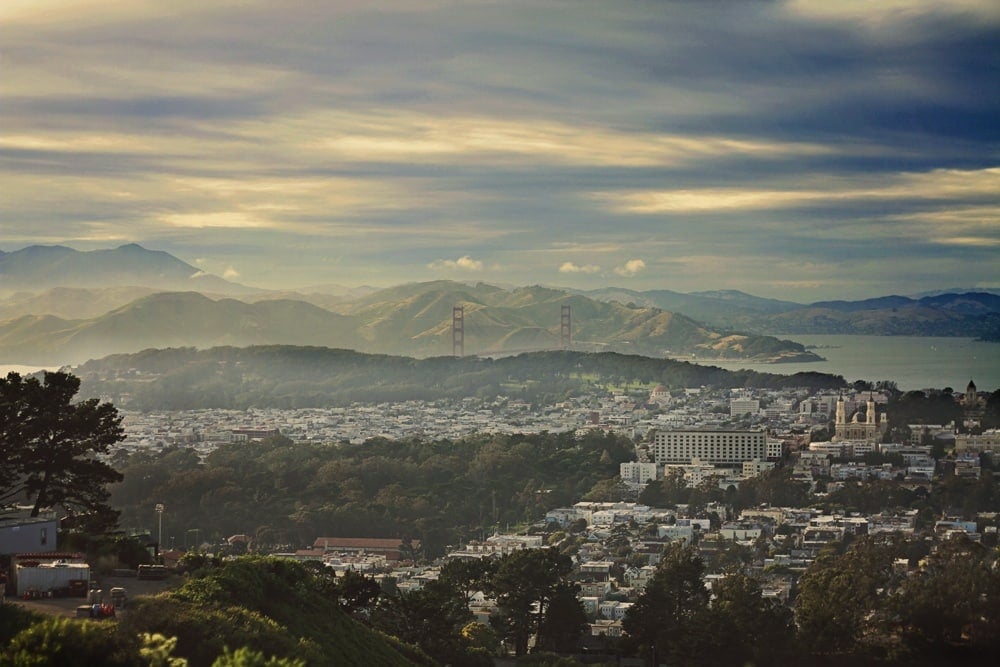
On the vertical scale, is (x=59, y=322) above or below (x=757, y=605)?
above

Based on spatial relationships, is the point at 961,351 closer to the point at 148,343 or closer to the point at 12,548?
the point at 148,343

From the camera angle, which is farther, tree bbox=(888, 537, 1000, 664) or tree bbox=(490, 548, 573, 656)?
tree bbox=(490, 548, 573, 656)

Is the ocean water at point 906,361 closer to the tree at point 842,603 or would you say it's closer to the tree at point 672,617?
the tree at point 842,603

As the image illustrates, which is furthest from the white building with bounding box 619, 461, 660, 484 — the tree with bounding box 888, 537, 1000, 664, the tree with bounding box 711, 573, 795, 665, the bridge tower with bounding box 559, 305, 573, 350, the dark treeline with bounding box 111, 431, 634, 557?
the bridge tower with bounding box 559, 305, 573, 350

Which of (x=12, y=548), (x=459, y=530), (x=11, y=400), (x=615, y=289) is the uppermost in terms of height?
(x=615, y=289)

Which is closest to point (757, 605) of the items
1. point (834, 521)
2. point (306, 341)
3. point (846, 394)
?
point (834, 521)

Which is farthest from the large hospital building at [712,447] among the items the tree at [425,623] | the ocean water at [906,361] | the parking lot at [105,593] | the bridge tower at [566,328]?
the bridge tower at [566,328]

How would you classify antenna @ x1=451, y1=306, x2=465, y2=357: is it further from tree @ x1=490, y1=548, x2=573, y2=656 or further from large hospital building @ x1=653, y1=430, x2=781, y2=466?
tree @ x1=490, y1=548, x2=573, y2=656
